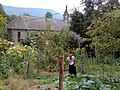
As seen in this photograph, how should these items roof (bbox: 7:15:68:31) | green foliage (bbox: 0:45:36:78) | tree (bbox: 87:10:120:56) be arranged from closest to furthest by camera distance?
tree (bbox: 87:10:120:56) → green foliage (bbox: 0:45:36:78) → roof (bbox: 7:15:68:31)

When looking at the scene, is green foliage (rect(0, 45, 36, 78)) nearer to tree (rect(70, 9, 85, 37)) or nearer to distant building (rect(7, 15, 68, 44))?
tree (rect(70, 9, 85, 37))

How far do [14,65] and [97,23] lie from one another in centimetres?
512

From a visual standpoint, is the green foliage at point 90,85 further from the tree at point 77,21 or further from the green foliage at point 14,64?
the tree at point 77,21

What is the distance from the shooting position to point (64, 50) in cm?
2084

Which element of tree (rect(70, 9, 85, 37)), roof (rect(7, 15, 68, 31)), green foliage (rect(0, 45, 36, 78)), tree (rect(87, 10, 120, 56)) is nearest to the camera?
tree (rect(87, 10, 120, 56))

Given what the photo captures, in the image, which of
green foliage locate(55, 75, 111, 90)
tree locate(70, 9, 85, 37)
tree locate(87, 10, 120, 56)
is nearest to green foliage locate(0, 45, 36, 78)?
tree locate(87, 10, 120, 56)

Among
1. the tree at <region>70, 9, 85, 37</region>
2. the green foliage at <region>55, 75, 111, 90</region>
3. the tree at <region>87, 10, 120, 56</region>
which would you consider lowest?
the green foliage at <region>55, 75, 111, 90</region>

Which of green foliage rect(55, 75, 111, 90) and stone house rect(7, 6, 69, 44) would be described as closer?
green foliage rect(55, 75, 111, 90)

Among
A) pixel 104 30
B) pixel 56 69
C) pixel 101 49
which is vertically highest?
pixel 104 30

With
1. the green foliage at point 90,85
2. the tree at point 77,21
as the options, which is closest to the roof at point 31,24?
the tree at point 77,21

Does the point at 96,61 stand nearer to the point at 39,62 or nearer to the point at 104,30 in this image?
the point at 39,62

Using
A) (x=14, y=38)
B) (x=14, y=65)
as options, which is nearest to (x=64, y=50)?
(x=14, y=65)

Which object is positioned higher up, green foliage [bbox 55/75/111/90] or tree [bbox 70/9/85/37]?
tree [bbox 70/9/85/37]

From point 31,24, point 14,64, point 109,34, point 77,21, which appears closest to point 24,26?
point 31,24
